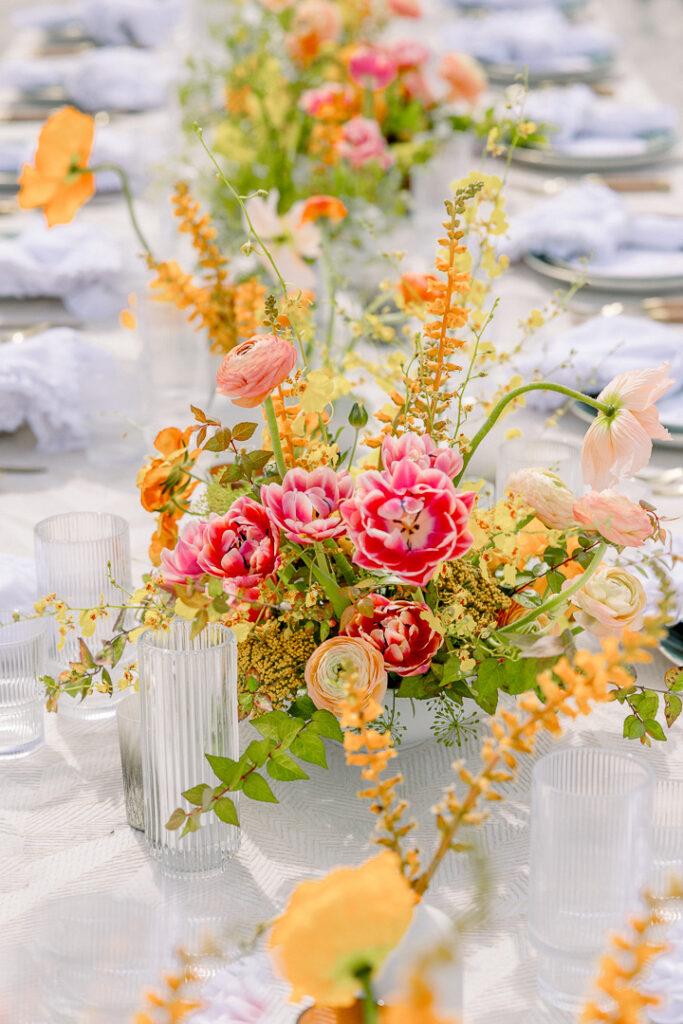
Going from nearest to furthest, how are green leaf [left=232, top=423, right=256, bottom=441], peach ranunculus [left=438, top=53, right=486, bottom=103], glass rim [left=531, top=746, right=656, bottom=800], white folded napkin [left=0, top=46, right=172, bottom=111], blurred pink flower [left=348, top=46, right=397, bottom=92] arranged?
1. glass rim [left=531, top=746, right=656, bottom=800]
2. green leaf [left=232, top=423, right=256, bottom=441]
3. blurred pink flower [left=348, top=46, right=397, bottom=92]
4. peach ranunculus [left=438, top=53, right=486, bottom=103]
5. white folded napkin [left=0, top=46, right=172, bottom=111]

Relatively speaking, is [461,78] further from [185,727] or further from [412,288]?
[185,727]

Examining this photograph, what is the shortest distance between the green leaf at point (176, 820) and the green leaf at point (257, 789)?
0.05 m

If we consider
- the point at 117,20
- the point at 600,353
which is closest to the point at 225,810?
the point at 600,353

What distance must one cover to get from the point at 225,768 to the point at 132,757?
84mm

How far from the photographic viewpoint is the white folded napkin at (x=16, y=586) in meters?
1.03

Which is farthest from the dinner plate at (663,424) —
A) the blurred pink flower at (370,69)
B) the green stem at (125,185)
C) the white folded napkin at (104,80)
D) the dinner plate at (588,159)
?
the white folded napkin at (104,80)

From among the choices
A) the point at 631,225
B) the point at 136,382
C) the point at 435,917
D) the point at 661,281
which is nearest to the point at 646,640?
the point at 435,917

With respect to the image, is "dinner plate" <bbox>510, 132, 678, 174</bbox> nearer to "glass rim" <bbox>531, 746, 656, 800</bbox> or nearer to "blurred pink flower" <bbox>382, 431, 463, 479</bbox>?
"blurred pink flower" <bbox>382, 431, 463, 479</bbox>

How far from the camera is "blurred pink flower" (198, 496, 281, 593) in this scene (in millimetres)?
844

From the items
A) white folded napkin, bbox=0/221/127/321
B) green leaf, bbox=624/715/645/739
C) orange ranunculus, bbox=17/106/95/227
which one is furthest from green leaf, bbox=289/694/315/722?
white folded napkin, bbox=0/221/127/321

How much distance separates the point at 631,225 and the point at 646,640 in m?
1.57

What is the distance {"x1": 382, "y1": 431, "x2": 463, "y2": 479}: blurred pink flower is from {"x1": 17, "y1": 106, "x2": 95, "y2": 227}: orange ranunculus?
0.52 meters

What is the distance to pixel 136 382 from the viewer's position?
4.84 feet

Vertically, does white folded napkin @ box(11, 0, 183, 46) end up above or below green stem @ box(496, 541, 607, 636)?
below
